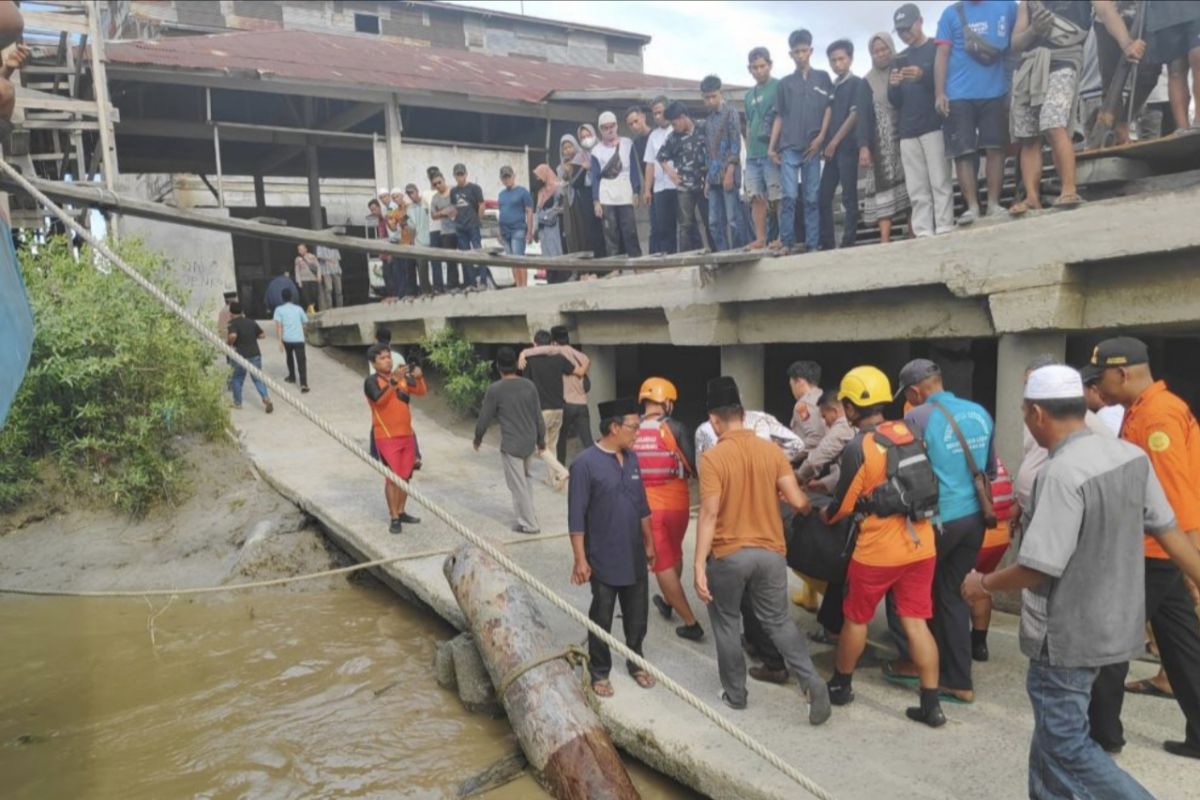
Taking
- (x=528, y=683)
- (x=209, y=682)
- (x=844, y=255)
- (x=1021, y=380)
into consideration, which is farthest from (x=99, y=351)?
(x=1021, y=380)

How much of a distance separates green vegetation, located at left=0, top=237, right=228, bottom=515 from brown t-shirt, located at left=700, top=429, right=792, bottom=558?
6.97m

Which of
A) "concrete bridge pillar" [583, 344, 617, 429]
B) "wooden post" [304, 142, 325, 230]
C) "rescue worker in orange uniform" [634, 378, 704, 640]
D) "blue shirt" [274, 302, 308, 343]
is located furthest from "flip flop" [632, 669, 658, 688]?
"wooden post" [304, 142, 325, 230]

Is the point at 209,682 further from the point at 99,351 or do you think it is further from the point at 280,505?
the point at 99,351

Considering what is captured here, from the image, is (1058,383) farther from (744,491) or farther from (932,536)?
(744,491)

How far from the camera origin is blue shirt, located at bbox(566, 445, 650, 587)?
464 cm

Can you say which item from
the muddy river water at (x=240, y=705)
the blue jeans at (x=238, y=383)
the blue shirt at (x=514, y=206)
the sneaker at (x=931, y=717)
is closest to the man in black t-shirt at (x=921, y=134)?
the sneaker at (x=931, y=717)

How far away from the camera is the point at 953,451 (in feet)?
14.2

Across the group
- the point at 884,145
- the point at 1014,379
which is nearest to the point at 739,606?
the point at 1014,379

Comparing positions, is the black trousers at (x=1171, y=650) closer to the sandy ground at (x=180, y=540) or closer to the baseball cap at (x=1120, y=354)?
the baseball cap at (x=1120, y=354)

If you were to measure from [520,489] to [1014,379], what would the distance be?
4.16 m

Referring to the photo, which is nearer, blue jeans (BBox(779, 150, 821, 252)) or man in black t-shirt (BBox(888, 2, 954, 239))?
man in black t-shirt (BBox(888, 2, 954, 239))

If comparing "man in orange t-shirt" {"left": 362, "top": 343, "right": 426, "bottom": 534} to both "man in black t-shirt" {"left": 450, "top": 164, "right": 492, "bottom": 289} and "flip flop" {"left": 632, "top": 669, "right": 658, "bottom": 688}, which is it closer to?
"flip flop" {"left": 632, "top": 669, "right": 658, "bottom": 688}

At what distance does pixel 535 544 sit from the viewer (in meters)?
7.44

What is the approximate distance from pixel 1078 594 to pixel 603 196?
24.7ft
